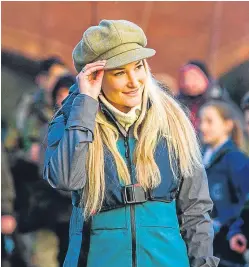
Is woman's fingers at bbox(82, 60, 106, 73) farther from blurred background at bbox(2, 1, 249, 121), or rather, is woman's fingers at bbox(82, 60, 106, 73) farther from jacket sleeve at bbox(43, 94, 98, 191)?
blurred background at bbox(2, 1, 249, 121)

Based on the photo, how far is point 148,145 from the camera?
3.59 meters

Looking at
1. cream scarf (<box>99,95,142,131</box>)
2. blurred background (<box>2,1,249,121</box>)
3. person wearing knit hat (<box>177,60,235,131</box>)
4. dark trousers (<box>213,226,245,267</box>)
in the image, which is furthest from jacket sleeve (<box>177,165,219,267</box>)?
blurred background (<box>2,1,249,121</box>)

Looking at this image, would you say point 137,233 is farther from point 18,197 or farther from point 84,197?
point 18,197

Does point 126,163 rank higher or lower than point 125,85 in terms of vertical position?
lower

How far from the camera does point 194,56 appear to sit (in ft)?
26.4

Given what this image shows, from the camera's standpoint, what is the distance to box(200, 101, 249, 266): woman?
6.37 m

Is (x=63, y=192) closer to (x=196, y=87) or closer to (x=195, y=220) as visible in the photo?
(x=196, y=87)

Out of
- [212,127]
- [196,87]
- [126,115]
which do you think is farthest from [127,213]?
[196,87]

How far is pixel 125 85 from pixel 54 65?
4.67 metres

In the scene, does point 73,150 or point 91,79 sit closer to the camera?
point 73,150

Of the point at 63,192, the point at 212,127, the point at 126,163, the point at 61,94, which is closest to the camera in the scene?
the point at 126,163

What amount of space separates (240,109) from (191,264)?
12.4 ft

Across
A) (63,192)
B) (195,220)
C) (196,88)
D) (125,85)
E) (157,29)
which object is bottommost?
(195,220)

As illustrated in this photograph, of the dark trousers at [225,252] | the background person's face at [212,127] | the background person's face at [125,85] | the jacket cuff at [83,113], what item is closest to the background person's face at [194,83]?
the background person's face at [212,127]
